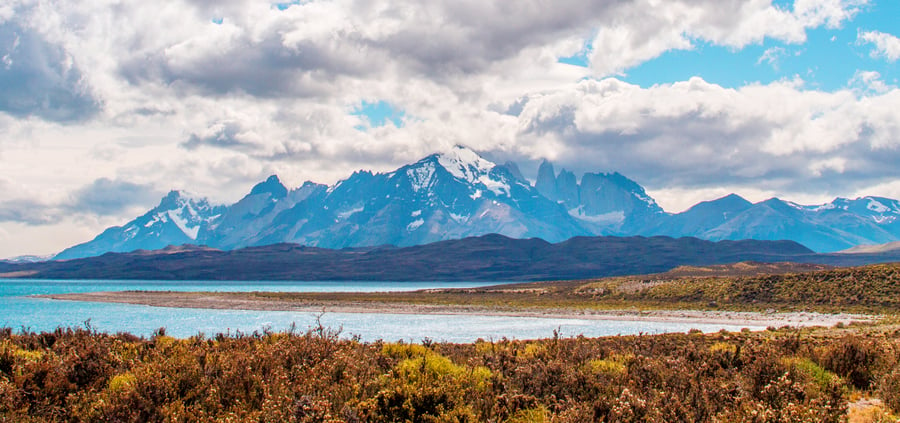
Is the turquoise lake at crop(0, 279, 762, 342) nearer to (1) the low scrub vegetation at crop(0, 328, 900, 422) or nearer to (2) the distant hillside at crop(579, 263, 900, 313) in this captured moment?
(2) the distant hillside at crop(579, 263, 900, 313)

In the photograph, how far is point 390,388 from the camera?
41.3ft

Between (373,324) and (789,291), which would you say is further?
(789,291)

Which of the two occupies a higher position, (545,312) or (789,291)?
(789,291)

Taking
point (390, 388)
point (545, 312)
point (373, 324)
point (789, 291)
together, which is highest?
point (390, 388)

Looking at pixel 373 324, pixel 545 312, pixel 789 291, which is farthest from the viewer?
pixel 545 312

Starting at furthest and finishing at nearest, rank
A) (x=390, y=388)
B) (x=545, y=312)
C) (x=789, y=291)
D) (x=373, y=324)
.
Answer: (x=545, y=312)
(x=789, y=291)
(x=373, y=324)
(x=390, y=388)

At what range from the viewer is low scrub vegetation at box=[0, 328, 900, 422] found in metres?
11.2

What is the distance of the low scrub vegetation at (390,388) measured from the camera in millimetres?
11188

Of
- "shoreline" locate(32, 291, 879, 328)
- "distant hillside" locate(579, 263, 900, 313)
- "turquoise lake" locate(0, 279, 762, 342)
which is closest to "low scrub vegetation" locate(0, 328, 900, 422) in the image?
"turquoise lake" locate(0, 279, 762, 342)

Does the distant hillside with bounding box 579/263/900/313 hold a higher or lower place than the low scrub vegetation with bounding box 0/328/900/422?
lower

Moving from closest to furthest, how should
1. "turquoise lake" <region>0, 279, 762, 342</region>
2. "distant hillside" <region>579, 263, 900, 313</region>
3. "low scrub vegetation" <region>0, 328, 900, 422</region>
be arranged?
1. "low scrub vegetation" <region>0, 328, 900, 422</region>
2. "turquoise lake" <region>0, 279, 762, 342</region>
3. "distant hillside" <region>579, 263, 900, 313</region>

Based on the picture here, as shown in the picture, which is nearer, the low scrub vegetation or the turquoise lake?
the low scrub vegetation

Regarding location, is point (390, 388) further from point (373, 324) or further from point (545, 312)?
point (545, 312)

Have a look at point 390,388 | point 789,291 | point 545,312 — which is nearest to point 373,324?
point 545,312
